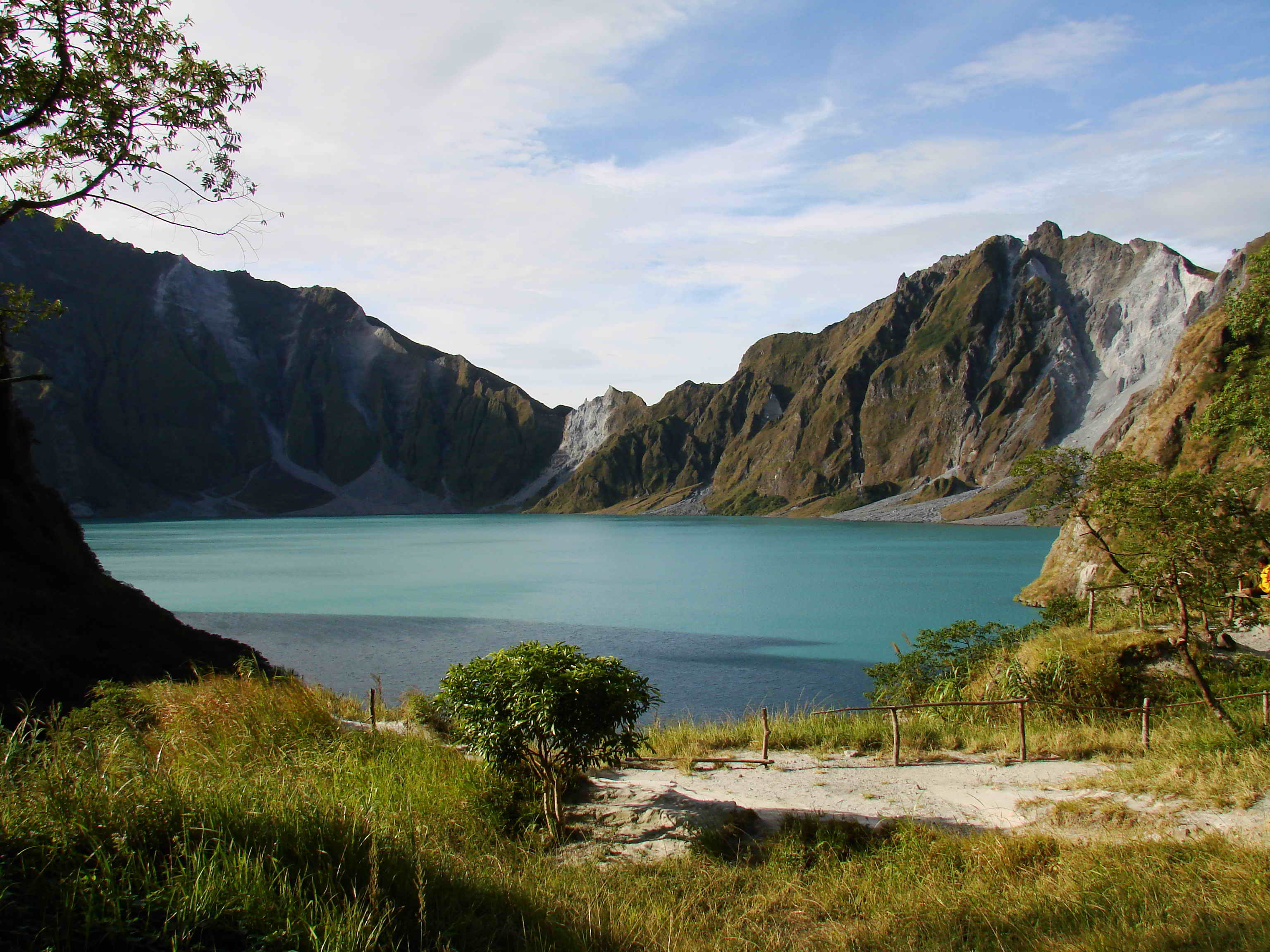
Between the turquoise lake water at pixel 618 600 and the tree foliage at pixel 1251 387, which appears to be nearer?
the tree foliage at pixel 1251 387

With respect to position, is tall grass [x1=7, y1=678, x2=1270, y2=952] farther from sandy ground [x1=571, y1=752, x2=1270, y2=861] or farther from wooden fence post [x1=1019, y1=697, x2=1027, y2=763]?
wooden fence post [x1=1019, y1=697, x2=1027, y2=763]

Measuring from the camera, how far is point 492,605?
160ft

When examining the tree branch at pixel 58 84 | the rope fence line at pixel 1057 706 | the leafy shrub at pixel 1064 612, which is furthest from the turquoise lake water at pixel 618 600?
the tree branch at pixel 58 84

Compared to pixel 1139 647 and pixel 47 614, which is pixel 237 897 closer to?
pixel 1139 647

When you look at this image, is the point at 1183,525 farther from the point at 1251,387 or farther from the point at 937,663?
the point at 1251,387

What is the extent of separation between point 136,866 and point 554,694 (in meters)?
4.27

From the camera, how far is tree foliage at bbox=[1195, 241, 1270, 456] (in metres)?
20.6

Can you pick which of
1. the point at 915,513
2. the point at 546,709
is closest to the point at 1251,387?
the point at 546,709

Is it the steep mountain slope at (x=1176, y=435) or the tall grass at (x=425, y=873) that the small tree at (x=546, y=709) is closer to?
the tall grass at (x=425, y=873)

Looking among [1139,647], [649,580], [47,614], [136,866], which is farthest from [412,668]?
[649,580]

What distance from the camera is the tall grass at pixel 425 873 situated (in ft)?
14.8

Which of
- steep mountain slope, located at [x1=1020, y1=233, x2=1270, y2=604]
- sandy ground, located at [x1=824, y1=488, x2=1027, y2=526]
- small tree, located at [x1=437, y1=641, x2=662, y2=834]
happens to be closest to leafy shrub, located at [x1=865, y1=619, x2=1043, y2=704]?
small tree, located at [x1=437, y1=641, x2=662, y2=834]

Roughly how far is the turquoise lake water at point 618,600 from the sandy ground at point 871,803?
12535 millimetres

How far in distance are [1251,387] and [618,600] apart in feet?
117
